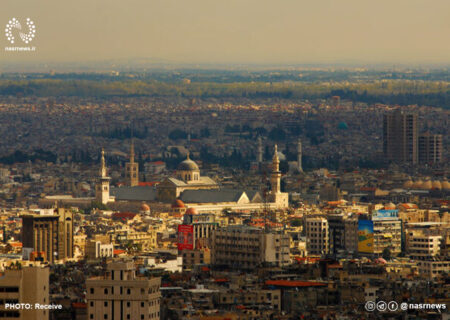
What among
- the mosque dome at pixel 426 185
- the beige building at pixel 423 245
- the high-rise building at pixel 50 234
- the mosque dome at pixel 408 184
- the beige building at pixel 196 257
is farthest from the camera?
the mosque dome at pixel 408 184

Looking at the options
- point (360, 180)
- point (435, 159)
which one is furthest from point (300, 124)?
point (360, 180)

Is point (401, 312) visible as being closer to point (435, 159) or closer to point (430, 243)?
point (430, 243)

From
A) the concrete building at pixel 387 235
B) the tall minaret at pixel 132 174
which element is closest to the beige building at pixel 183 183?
the tall minaret at pixel 132 174

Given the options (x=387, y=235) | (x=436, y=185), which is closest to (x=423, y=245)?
(x=387, y=235)

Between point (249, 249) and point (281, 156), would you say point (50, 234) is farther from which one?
point (281, 156)

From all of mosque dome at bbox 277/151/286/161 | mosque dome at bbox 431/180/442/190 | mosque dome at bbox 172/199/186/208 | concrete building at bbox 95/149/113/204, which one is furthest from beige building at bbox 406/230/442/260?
mosque dome at bbox 277/151/286/161

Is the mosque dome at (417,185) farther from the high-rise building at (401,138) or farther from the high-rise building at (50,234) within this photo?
the high-rise building at (50,234)
